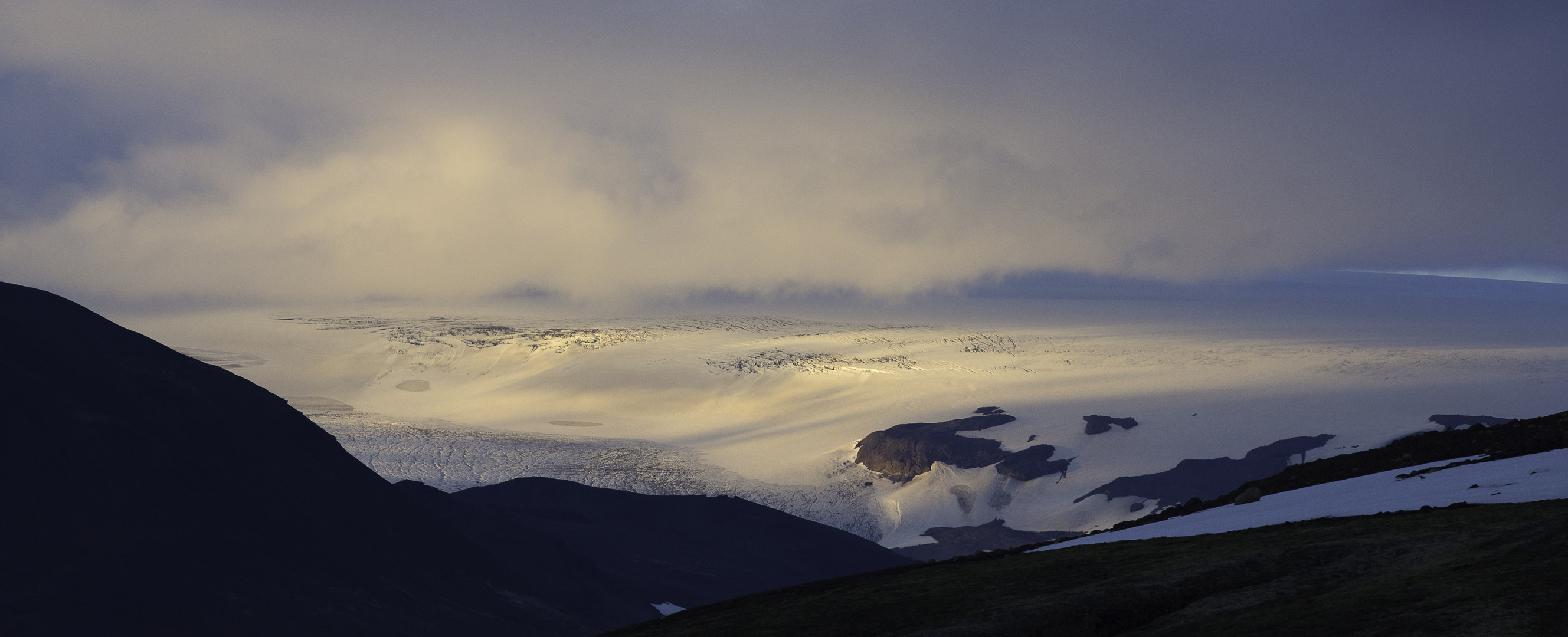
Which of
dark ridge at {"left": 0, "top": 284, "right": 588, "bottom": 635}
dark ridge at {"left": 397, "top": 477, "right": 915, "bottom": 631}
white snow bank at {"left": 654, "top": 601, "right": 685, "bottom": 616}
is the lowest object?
white snow bank at {"left": 654, "top": 601, "right": 685, "bottom": 616}

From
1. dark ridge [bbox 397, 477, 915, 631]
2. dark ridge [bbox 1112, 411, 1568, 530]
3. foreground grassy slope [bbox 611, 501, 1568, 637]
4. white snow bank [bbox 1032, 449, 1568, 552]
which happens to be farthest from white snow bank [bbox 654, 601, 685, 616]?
foreground grassy slope [bbox 611, 501, 1568, 637]

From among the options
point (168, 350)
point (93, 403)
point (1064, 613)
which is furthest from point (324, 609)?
point (1064, 613)

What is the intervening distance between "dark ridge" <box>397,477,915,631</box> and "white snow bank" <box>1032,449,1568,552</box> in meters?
92.6

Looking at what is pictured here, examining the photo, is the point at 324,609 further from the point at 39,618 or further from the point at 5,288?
the point at 5,288

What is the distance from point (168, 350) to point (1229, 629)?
129665 mm

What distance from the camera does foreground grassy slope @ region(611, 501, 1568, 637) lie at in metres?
22.0

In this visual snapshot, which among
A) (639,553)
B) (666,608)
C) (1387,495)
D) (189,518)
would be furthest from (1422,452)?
(639,553)

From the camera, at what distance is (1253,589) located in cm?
2719

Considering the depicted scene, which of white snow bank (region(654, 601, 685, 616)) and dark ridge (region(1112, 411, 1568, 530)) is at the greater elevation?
dark ridge (region(1112, 411, 1568, 530))

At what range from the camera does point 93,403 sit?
105 meters

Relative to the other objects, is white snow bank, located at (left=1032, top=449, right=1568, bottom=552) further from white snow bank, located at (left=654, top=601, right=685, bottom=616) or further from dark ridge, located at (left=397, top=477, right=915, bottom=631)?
white snow bank, located at (left=654, top=601, right=685, bottom=616)

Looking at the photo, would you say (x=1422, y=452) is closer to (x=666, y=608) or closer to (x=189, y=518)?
(x=189, y=518)

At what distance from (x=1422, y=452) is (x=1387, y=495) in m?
9.98

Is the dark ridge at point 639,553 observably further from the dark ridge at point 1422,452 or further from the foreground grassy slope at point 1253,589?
the foreground grassy slope at point 1253,589
